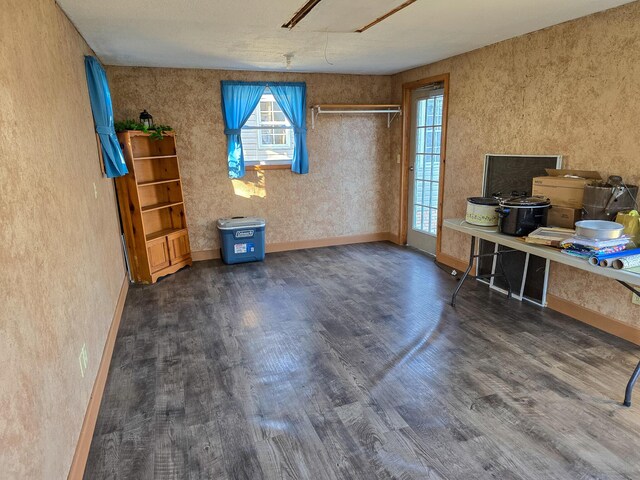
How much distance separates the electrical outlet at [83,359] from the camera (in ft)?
6.64

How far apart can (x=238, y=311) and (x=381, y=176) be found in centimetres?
316

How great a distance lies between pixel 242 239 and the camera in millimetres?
4879

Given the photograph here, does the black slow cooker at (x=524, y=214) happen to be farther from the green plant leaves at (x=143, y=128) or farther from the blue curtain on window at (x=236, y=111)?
the green plant leaves at (x=143, y=128)

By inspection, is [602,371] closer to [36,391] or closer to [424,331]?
[424,331]

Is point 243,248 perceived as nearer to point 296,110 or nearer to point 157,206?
point 157,206

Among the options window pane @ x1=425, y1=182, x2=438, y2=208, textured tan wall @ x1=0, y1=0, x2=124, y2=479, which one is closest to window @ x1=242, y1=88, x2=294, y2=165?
window pane @ x1=425, y1=182, x2=438, y2=208

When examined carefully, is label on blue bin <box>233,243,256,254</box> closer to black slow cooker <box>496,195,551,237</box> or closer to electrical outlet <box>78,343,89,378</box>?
electrical outlet <box>78,343,89,378</box>

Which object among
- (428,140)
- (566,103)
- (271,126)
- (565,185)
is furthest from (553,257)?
(271,126)

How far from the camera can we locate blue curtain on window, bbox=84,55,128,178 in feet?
10.3

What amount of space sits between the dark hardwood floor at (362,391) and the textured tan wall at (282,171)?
1.70 metres

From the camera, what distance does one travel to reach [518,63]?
11.3 ft

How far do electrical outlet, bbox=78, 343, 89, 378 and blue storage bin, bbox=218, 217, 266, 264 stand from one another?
2729 mm

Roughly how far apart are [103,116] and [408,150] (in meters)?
3.64

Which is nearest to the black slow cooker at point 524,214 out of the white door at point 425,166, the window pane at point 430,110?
the white door at point 425,166
